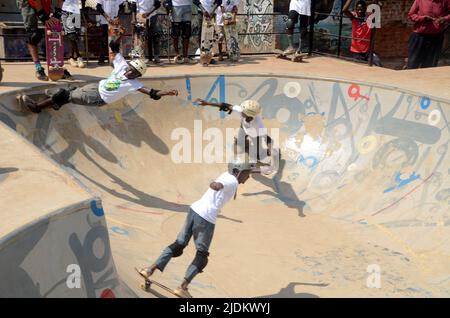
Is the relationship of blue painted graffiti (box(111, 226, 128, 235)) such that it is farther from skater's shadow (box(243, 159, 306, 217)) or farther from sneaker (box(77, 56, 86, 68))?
sneaker (box(77, 56, 86, 68))

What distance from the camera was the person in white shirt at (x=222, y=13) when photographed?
39.4 ft

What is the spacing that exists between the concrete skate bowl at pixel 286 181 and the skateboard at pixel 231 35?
7.08 ft

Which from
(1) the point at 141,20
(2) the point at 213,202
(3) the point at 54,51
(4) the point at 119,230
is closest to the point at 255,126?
(4) the point at 119,230

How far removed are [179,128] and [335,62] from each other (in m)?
5.04

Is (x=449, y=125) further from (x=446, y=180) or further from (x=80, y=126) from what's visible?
(x=80, y=126)

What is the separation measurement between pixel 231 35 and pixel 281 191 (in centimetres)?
502

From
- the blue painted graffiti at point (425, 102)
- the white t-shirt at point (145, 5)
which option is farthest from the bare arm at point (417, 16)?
the white t-shirt at point (145, 5)

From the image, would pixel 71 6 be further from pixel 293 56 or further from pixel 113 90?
pixel 293 56

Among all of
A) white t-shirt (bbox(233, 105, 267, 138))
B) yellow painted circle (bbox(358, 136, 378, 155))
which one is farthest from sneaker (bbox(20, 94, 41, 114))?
yellow painted circle (bbox(358, 136, 378, 155))

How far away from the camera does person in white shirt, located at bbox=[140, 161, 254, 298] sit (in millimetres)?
5332

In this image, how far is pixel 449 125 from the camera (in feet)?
26.9

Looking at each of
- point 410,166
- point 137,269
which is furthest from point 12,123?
point 410,166

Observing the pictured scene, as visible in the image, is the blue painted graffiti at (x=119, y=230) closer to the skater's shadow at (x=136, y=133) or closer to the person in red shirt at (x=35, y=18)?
the skater's shadow at (x=136, y=133)

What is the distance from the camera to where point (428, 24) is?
11.5m
